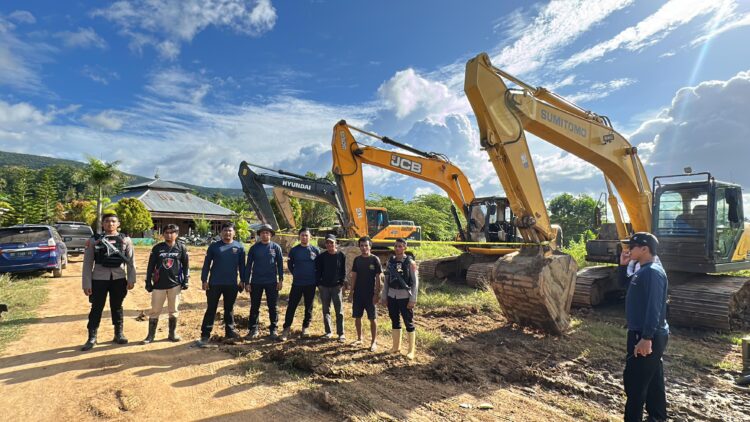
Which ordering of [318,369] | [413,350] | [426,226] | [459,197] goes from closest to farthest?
1. [318,369]
2. [413,350]
3. [459,197]
4. [426,226]

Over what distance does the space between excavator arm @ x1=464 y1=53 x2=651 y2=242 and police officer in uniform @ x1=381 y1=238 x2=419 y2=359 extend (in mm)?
2503

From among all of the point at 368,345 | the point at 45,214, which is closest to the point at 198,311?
the point at 368,345

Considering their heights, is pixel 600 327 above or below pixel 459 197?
below

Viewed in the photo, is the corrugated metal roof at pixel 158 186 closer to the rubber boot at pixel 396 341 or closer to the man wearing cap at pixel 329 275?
the man wearing cap at pixel 329 275

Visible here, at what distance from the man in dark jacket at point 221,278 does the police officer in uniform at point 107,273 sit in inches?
38.5

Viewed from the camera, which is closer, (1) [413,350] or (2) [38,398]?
(2) [38,398]

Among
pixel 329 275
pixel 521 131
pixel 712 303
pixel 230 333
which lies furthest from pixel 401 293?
pixel 712 303

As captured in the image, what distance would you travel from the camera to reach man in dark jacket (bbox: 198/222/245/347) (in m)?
5.95

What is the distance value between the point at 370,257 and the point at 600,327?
14.1 ft

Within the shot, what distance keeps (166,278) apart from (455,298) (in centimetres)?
605

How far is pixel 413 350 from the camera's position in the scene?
5.48 meters

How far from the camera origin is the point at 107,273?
562cm

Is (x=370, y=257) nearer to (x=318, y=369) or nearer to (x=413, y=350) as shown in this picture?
(x=413, y=350)

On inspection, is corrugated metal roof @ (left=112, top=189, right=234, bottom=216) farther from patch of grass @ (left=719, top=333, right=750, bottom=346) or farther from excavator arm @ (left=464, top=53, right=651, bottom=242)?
patch of grass @ (left=719, top=333, right=750, bottom=346)
